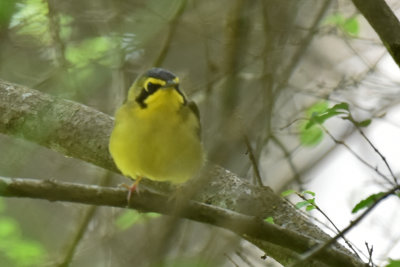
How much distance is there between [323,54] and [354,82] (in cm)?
244

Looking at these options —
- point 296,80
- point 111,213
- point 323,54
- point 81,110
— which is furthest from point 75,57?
point 323,54

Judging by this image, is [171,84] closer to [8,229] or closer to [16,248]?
[16,248]

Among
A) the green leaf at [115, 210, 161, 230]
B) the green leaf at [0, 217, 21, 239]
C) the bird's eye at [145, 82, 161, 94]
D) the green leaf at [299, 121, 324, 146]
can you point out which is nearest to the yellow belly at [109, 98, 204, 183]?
the bird's eye at [145, 82, 161, 94]

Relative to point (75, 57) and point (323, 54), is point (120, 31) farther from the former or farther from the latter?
point (323, 54)

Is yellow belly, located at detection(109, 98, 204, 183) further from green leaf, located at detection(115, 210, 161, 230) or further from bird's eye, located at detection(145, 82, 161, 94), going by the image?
green leaf, located at detection(115, 210, 161, 230)

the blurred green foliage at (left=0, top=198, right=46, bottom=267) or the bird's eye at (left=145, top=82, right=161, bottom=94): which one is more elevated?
the bird's eye at (left=145, top=82, right=161, bottom=94)

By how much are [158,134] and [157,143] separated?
5 cm

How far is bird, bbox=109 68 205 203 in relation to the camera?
3.67 m

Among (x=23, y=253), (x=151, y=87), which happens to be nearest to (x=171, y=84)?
(x=151, y=87)

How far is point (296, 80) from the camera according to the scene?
6469 millimetres

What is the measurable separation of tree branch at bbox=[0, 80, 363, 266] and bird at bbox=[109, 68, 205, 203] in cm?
24

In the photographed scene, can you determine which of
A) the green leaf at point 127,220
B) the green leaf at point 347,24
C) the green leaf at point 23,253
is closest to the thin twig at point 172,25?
the green leaf at point 127,220

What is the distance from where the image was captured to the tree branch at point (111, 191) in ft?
9.39

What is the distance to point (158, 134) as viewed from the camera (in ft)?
12.0
